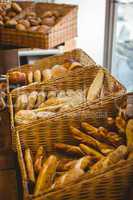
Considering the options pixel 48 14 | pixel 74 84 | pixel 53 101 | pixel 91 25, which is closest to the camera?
pixel 53 101

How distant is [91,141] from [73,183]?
0.27 m

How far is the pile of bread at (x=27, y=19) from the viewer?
1.85m

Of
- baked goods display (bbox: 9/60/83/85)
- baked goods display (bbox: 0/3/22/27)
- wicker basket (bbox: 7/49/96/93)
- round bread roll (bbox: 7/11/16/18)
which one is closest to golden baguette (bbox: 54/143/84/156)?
baked goods display (bbox: 9/60/83/85)

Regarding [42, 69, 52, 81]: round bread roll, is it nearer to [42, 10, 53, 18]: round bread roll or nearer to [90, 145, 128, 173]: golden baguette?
[42, 10, 53, 18]: round bread roll

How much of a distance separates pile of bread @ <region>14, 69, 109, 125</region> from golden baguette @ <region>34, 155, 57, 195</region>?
269 mm

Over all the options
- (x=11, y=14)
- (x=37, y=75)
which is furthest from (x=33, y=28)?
(x=37, y=75)

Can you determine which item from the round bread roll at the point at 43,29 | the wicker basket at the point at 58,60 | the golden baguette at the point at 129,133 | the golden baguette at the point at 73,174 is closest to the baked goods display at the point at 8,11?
the round bread roll at the point at 43,29

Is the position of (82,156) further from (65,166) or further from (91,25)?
(91,25)

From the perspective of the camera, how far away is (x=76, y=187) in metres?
0.78

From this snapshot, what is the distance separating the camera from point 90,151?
0.98 metres

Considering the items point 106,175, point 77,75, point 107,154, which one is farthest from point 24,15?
point 106,175

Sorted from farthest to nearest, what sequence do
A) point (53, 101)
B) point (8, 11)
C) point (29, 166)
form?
1. point (8, 11)
2. point (53, 101)
3. point (29, 166)

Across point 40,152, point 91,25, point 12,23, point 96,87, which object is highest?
point 12,23

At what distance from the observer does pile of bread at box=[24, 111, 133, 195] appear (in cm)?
84
